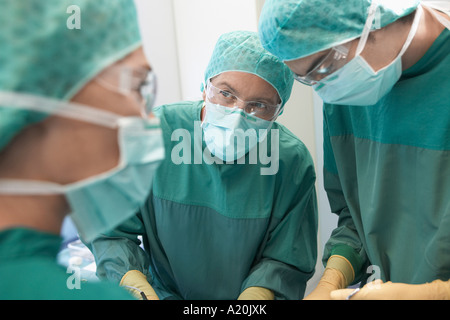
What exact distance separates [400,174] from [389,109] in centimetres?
21

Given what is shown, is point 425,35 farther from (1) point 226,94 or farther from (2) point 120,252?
(2) point 120,252

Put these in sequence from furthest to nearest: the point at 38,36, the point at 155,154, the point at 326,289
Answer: the point at 326,289 → the point at 155,154 → the point at 38,36

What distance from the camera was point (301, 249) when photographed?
1463 mm

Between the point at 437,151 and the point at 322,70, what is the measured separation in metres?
0.41

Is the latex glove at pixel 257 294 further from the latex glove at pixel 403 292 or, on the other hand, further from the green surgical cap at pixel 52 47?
the green surgical cap at pixel 52 47

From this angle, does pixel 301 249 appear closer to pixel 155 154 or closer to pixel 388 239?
pixel 388 239

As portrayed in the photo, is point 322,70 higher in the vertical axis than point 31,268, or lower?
higher

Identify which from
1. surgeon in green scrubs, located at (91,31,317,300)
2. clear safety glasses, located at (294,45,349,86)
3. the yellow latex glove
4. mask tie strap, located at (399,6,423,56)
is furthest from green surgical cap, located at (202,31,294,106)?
the yellow latex glove

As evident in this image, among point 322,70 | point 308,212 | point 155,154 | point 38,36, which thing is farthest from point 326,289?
point 38,36

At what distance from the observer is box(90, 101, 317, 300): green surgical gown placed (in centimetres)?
143

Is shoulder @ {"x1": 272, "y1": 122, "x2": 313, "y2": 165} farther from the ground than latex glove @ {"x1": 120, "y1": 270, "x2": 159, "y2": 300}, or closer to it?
farther from the ground

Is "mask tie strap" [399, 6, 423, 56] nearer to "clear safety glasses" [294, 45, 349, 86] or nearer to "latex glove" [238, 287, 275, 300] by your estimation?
"clear safety glasses" [294, 45, 349, 86]

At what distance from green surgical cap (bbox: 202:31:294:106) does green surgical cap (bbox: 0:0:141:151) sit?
0.73m

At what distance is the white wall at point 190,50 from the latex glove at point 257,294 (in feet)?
4.20
